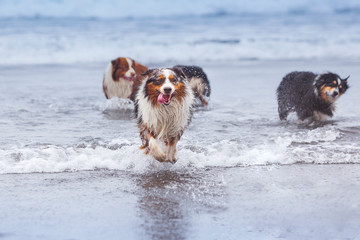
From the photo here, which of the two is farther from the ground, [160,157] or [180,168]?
[160,157]

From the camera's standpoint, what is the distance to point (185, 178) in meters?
5.27

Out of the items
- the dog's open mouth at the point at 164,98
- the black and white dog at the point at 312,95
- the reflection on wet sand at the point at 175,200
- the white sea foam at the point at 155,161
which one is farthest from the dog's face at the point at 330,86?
the reflection on wet sand at the point at 175,200

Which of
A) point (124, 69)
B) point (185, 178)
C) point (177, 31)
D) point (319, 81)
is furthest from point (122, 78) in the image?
point (177, 31)

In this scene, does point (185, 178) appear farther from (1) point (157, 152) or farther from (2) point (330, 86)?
(2) point (330, 86)

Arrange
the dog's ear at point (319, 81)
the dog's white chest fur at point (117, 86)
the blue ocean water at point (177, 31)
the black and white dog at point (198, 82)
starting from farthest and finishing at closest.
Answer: the blue ocean water at point (177, 31) → the dog's white chest fur at point (117, 86) → the black and white dog at point (198, 82) → the dog's ear at point (319, 81)

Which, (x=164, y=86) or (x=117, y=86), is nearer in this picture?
(x=164, y=86)

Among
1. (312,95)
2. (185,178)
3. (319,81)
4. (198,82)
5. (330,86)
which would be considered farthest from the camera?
(198,82)

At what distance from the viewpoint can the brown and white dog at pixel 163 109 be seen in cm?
564

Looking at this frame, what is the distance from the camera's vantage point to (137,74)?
10055mm

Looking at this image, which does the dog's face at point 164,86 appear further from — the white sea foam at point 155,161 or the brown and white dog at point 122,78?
the brown and white dog at point 122,78

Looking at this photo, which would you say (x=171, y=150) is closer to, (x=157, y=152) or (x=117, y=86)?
(x=157, y=152)

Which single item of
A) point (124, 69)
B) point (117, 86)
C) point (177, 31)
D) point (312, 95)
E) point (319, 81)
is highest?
point (319, 81)

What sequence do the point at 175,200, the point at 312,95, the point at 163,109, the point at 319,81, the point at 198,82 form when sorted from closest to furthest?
the point at 175,200, the point at 163,109, the point at 319,81, the point at 312,95, the point at 198,82

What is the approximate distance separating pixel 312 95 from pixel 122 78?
3401 millimetres
